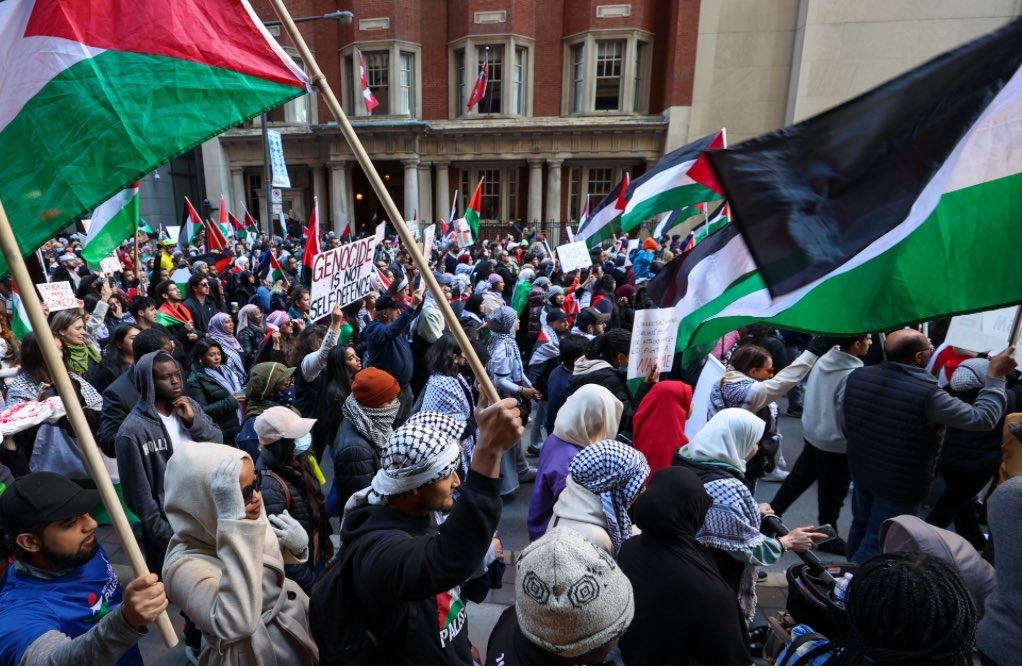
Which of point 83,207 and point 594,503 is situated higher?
point 83,207

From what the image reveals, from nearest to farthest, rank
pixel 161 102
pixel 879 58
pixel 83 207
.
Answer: pixel 83 207
pixel 161 102
pixel 879 58

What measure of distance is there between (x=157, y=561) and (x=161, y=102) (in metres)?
2.43

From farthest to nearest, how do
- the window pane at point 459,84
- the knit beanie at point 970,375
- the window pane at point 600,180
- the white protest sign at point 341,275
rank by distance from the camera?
the window pane at point 600,180 → the window pane at point 459,84 → the white protest sign at point 341,275 → the knit beanie at point 970,375

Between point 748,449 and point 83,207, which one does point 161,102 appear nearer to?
point 83,207

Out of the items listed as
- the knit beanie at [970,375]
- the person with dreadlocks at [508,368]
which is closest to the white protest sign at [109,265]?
the person with dreadlocks at [508,368]

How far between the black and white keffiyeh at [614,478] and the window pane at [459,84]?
25729 millimetres

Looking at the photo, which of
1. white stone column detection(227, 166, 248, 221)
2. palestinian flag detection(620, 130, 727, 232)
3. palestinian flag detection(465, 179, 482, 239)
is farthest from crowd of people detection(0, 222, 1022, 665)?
white stone column detection(227, 166, 248, 221)

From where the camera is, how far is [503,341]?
5.55m

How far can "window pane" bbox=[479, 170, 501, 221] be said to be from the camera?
27094mm

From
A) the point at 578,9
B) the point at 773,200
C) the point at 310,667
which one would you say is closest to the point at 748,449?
the point at 773,200

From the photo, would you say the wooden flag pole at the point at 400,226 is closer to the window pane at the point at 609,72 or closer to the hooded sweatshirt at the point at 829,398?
the hooded sweatshirt at the point at 829,398

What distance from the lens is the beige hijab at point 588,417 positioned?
10.0ft

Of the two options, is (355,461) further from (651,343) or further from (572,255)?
(572,255)

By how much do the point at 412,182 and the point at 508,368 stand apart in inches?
868
